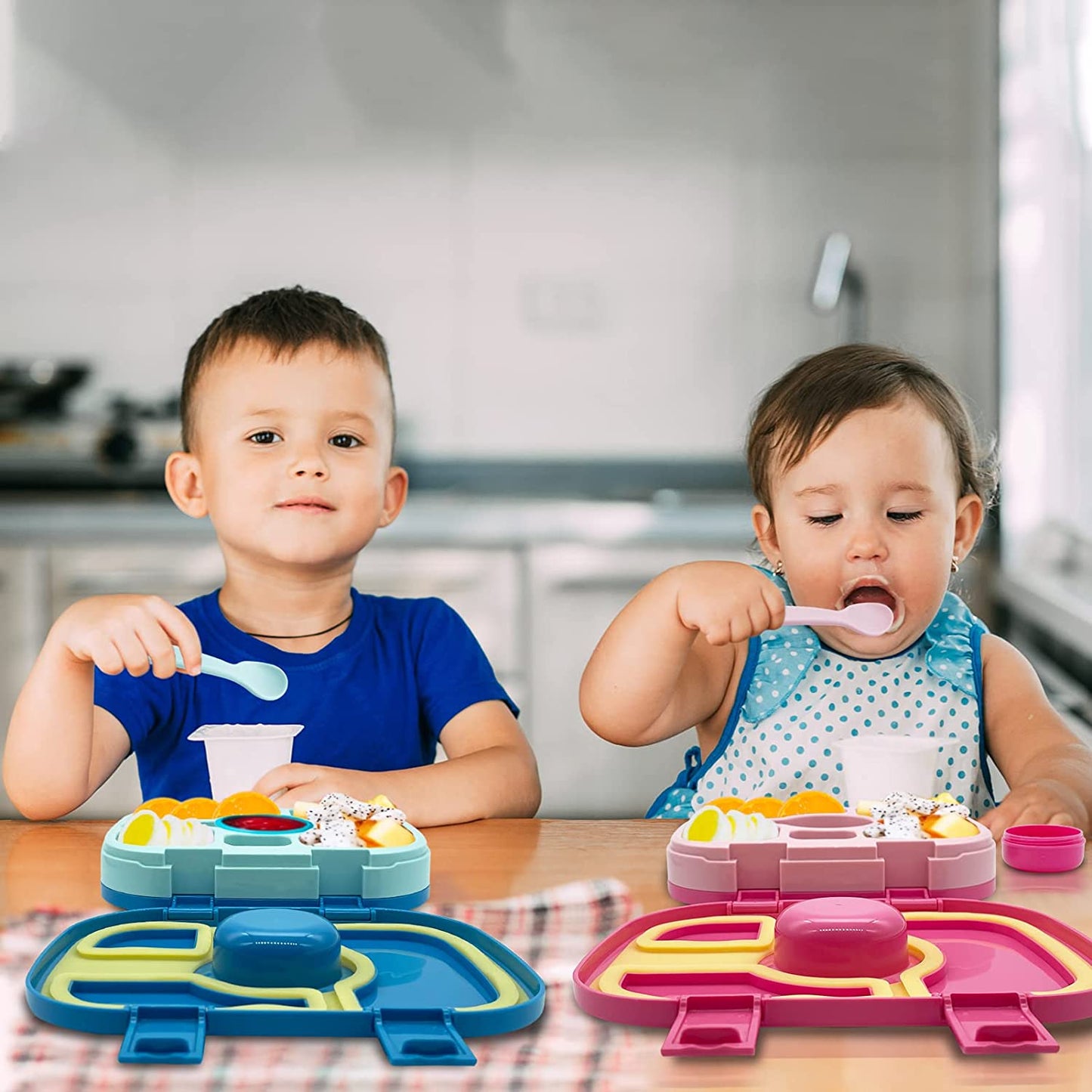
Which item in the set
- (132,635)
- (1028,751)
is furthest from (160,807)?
(1028,751)

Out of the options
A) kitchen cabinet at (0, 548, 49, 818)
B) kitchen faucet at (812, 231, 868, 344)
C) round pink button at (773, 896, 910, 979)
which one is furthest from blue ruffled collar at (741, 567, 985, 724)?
kitchen faucet at (812, 231, 868, 344)

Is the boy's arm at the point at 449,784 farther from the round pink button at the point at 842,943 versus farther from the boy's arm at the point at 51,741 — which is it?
the round pink button at the point at 842,943

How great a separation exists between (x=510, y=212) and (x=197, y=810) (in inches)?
121

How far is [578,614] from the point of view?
3.18m

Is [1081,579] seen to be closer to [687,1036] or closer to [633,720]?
[633,720]

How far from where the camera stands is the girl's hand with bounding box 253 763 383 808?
94cm

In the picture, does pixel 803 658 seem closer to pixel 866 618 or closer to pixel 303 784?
pixel 866 618

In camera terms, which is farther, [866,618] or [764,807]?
[866,618]

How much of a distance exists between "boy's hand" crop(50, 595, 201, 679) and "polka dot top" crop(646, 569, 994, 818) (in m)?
0.47

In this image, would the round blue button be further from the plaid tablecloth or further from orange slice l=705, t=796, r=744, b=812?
orange slice l=705, t=796, r=744, b=812

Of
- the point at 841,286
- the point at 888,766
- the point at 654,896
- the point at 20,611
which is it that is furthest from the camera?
the point at 841,286

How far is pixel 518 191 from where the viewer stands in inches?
148

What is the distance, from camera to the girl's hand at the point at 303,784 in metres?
0.94

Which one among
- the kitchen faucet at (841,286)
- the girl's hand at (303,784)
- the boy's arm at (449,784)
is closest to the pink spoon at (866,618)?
the boy's arm at (449,784)
